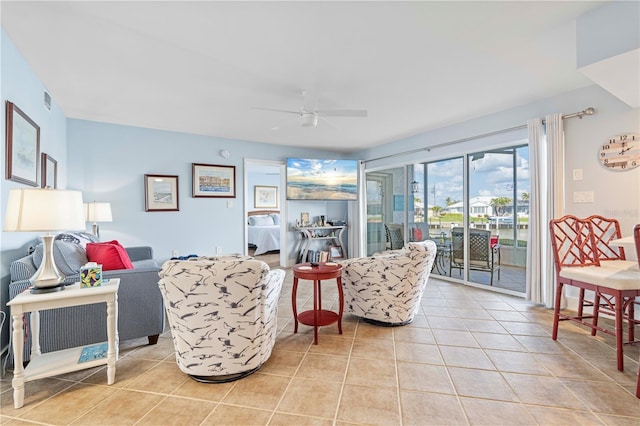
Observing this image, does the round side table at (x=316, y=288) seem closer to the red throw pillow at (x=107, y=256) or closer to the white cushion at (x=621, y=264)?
the red throw pillow at (x=107, y=256)

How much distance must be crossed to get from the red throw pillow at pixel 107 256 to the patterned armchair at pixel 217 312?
88 centimetres

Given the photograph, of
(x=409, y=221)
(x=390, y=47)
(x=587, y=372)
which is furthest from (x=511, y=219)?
(x=390, y=47)

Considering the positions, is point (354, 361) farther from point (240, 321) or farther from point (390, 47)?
point (390, 47)

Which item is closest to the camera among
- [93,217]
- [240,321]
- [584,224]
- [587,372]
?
[240,321]

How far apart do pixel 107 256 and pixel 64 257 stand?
28 cm

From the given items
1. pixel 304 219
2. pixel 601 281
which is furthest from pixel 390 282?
pixel 304 219

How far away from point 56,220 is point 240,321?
1.28 meters

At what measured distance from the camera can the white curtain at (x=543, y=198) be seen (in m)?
3.37

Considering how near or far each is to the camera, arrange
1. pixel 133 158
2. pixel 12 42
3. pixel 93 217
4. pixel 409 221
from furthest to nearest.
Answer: pixel 409 221 < pixel 133 158 < pixel 93 217 < pixel 12 42

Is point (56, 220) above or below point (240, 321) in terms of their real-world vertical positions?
above

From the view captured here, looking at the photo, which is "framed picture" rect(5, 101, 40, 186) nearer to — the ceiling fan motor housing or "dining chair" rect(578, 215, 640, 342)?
the ceiling fan motor housing

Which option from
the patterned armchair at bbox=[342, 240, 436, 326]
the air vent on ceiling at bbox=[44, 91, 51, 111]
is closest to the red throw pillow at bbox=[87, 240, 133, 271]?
the air vent on ceiling at bbox=[44, 91, 51, 111]

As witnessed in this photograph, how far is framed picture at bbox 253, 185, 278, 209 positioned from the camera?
9.32 m

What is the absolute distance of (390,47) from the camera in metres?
2.39
